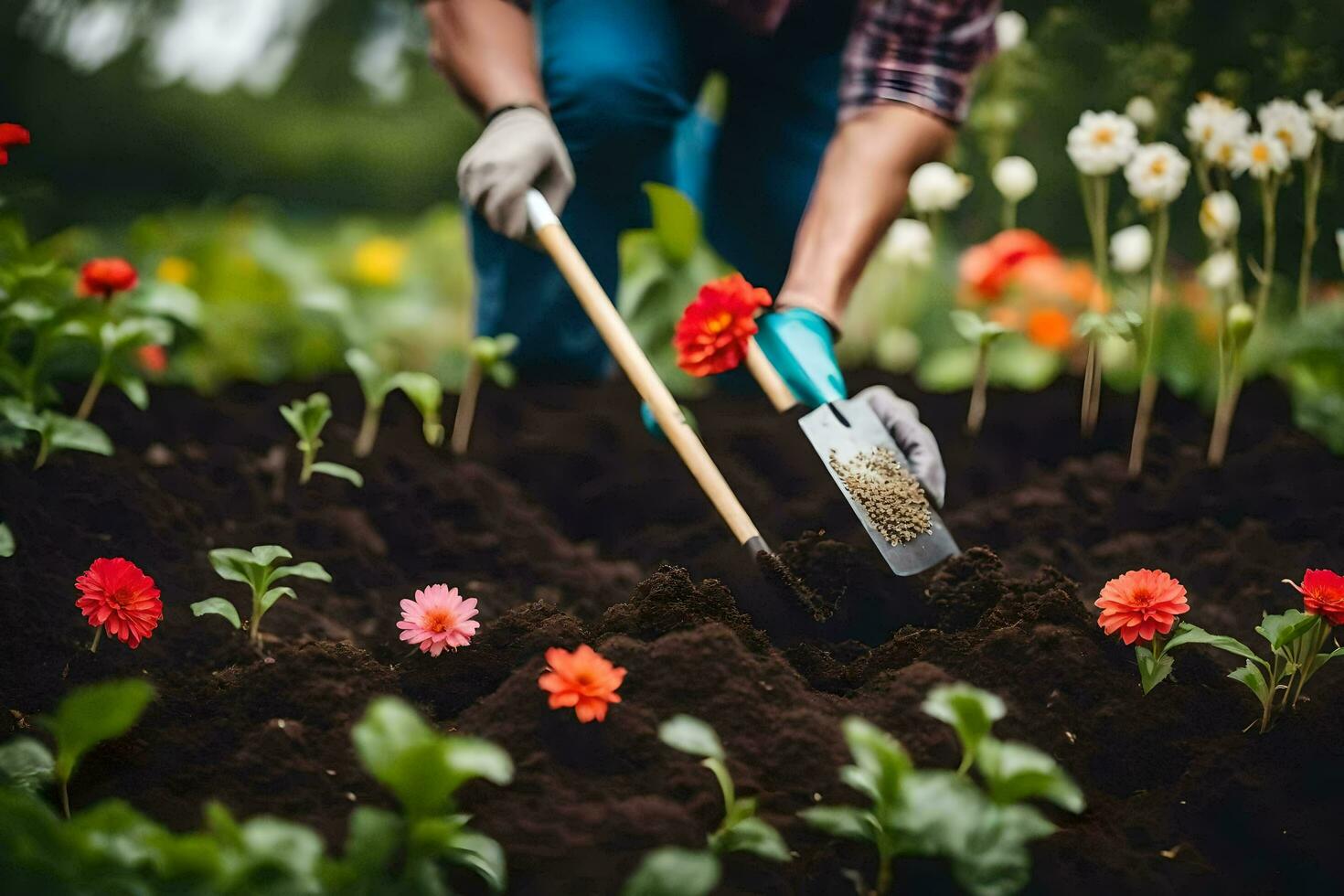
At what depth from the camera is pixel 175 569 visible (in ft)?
5.43

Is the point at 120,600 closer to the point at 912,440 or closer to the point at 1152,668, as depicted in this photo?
the point at 912,440

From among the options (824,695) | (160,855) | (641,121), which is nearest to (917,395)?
(641,121)

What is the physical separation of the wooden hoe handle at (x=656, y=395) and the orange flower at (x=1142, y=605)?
0.41 meters

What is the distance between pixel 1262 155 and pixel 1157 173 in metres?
0.16

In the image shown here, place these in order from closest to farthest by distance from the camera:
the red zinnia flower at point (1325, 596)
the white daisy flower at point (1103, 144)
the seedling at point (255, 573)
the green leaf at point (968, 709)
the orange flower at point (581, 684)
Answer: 1. the green leaf at point (968, 709)
2. the orange flower at point (581, 684)
3. the red zinnia flower at point (1325, 596)
4. the seedling at point (255, 573)
5. the white daisy flower at point (1103, 144)

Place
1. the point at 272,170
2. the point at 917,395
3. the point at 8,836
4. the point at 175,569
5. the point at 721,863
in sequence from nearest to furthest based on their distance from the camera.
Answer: the point at 8,836 → the point at 721,863 → the point at 175,569 → the point at 917,395 → the point at 272,170

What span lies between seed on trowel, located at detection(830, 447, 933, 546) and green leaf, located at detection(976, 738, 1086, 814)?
0.54 metres

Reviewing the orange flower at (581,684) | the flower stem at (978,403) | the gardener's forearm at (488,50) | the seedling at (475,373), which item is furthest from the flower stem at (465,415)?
the orange flower at (581,684)

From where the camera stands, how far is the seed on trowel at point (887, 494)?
1550mm

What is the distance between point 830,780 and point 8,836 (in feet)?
2.23

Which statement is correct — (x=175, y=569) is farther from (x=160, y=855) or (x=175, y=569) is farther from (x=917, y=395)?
(x=917, y=395)

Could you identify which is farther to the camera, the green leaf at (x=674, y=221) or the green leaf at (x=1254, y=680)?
Result: the green leaf at (x=674, y=221)

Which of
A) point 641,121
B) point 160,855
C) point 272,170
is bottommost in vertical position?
point 272,170

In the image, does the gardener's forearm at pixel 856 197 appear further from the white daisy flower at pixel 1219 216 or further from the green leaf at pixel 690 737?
the green leaf at pixel 690 737
